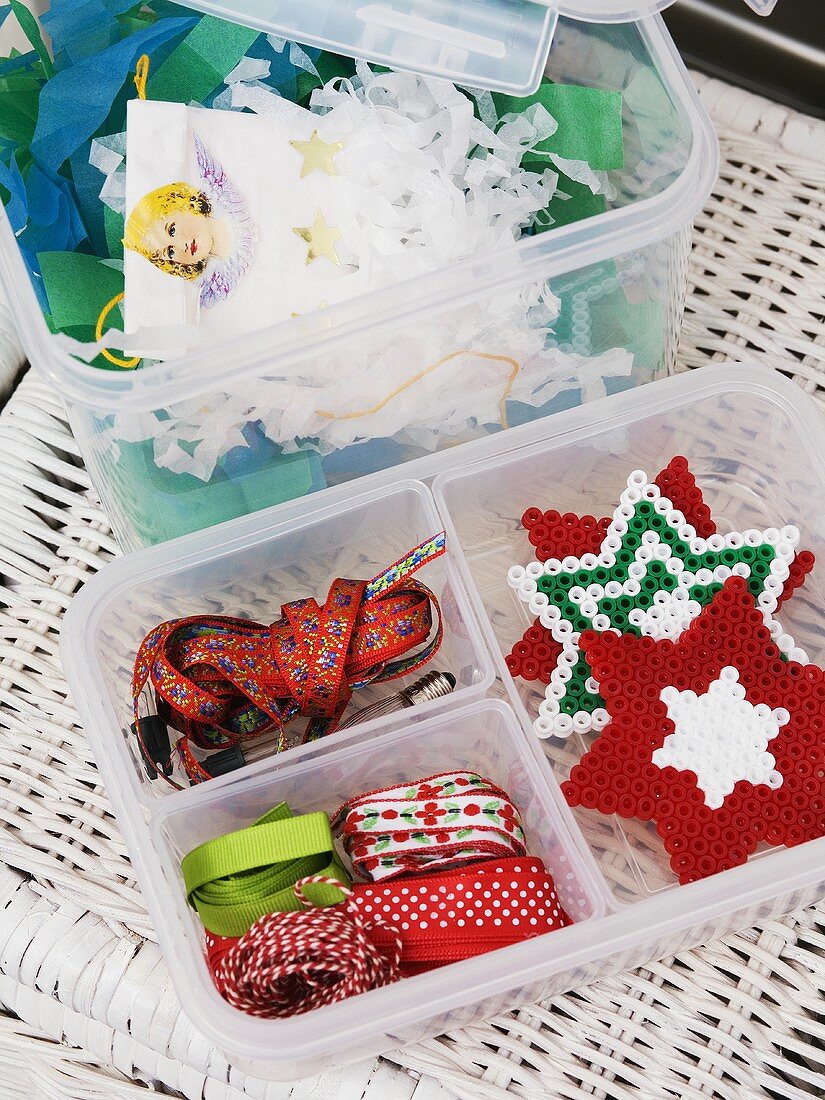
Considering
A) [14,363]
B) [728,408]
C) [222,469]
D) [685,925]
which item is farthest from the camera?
[14,363]

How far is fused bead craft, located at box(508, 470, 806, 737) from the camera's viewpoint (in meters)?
0.92

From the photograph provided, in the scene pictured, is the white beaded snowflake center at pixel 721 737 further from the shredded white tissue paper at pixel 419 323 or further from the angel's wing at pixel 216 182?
the angel's wing at pixel 216 182

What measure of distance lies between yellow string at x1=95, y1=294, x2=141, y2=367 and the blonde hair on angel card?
0.04 meters

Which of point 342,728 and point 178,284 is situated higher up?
point 178,284

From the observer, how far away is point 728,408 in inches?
38.3

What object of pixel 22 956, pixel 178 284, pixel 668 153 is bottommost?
pixel 22 956

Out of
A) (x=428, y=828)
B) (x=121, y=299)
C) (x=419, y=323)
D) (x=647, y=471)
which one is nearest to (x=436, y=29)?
(x=419, y=323)

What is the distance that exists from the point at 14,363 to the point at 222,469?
335 mm

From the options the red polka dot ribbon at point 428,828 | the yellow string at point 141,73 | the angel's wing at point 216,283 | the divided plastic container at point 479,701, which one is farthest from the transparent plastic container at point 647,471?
the yellow string at point 141,73

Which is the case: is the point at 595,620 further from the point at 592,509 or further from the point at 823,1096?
the point at 823,1096

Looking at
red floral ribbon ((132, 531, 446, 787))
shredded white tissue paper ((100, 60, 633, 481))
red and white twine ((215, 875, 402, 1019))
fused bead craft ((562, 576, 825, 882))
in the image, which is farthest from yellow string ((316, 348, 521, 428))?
red and white twine ((215, 875, 402, 1019))

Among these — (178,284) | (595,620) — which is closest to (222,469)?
(178,284)

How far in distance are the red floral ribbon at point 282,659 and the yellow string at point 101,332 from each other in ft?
0.63

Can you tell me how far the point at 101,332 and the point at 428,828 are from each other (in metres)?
0.43
